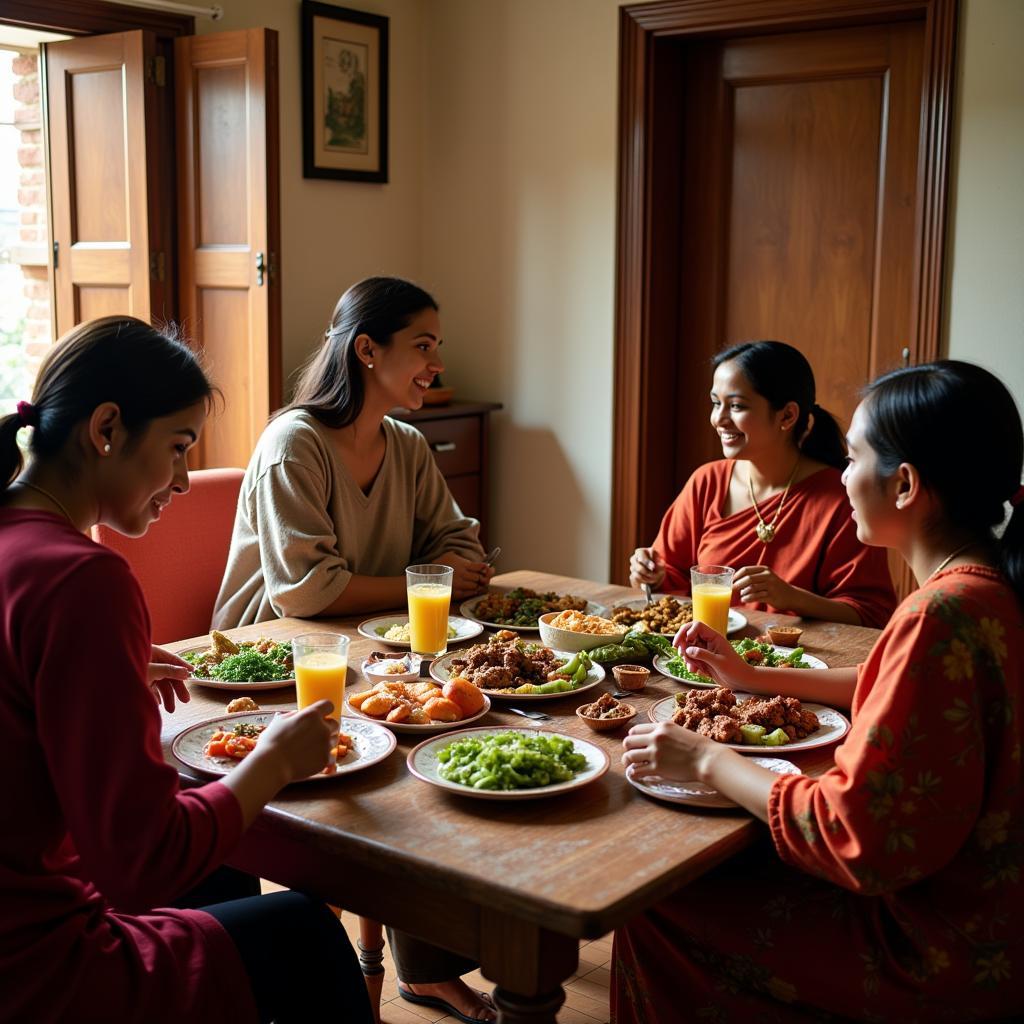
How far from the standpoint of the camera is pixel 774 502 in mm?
2732

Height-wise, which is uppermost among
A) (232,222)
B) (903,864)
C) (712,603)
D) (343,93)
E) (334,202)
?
(343,93)

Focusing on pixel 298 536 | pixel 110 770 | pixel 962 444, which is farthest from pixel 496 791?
pixel 298 536

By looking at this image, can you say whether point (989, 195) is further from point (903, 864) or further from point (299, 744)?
point (299, 744)

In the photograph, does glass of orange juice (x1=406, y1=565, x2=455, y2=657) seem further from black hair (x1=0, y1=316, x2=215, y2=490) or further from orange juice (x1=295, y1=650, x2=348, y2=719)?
black hair (x1=0, y1=316, x2=215, y2=490)

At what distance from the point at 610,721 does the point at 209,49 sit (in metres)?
2.89

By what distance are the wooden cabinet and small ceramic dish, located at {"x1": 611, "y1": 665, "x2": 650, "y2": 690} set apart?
2.56 meters

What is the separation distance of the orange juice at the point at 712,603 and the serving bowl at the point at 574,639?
136 millimetres

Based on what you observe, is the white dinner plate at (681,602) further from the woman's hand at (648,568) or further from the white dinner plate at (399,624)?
the white dinner plate at (399,624)

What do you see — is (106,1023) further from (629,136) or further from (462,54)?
(462,54)

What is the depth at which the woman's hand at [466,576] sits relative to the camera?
2.53 m

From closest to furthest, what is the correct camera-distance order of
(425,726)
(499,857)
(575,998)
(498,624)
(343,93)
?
1. (499,857)
2. (425,726)
3. (498,624)
4. (575,998)
5. (343,93)

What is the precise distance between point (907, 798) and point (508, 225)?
12.0ft

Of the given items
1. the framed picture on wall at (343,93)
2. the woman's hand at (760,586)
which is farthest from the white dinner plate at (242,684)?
the framed picture on wall at (343,93)

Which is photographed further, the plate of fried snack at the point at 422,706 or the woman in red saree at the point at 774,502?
the woman in red saree at the point at 774,502
